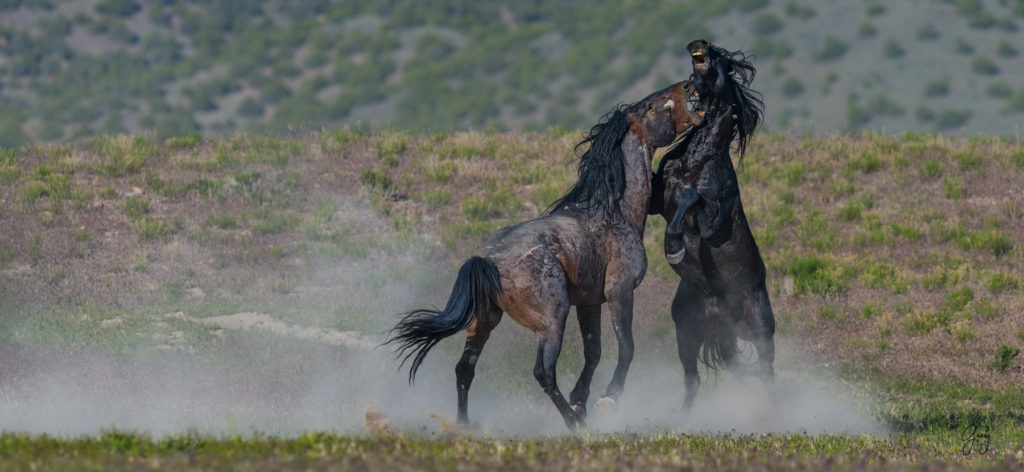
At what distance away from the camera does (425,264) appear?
18625 mm

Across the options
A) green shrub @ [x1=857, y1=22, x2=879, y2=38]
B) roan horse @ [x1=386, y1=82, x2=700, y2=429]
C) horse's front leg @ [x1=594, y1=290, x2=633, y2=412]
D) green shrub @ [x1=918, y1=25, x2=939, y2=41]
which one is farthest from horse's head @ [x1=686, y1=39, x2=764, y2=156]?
green shrub @ [x1=918, y1=25, x2=939, y2=41]

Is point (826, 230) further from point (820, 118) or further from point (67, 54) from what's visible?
point (67, 54)

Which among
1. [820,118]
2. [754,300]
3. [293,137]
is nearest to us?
[754,300]

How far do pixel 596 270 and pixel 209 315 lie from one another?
7.13m

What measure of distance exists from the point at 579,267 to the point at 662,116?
1.68 metres

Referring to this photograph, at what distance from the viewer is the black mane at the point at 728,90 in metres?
11.3

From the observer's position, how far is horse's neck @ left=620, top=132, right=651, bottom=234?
11094mm

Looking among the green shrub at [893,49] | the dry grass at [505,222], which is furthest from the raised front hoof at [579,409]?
the green shrub at [893,49]

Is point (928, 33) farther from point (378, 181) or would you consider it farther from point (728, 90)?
point (728, 90)

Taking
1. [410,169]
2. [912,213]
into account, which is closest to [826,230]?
[912,213]

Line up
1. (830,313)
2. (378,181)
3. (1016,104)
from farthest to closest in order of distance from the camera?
(1016,104)
(378,181)
(830,313)

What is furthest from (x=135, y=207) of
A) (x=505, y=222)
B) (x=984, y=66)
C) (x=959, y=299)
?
(x=984, y=66)

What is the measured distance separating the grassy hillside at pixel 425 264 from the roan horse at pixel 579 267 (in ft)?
3.98

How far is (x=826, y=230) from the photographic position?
19688mm
